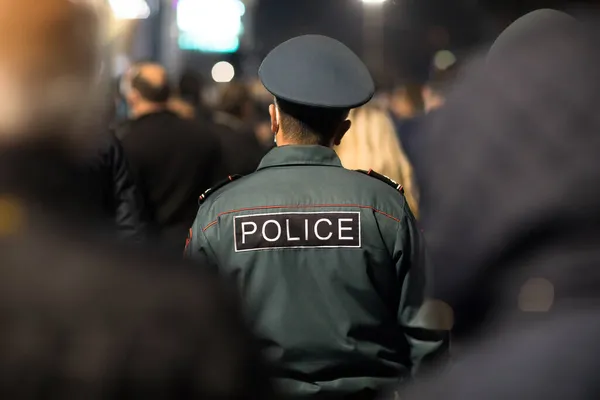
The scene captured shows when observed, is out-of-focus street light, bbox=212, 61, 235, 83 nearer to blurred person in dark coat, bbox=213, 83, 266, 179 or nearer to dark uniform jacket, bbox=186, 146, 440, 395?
blurred person in dark coat, bbox=213, 83, 266, 179

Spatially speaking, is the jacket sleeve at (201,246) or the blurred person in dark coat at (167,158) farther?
the blurred person in dark coat at (167,158)

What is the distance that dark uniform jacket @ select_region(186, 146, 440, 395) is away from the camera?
9.92 ft

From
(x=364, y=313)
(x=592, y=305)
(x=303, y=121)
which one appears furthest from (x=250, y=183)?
(x=592, y=305)

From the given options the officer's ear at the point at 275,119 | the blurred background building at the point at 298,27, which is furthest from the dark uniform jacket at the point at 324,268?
the blurred background building at the point at 298,27

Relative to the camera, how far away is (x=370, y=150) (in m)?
5.30

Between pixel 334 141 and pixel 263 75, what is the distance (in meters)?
0.34

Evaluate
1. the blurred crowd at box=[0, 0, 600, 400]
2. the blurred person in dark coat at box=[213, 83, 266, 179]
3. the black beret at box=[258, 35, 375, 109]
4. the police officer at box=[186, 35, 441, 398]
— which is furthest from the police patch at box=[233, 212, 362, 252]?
the blurred person in dark coat at box=[213, 83, 266, 179]

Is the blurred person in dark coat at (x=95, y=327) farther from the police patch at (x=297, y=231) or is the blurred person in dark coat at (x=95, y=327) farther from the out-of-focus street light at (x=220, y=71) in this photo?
the out-of-focus street light at (x=220, y=71)

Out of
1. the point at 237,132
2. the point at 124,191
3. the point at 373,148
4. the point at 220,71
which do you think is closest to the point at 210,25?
the point at 220,71

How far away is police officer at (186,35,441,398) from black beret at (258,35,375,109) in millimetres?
21

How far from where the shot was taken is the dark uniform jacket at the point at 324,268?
119 inches

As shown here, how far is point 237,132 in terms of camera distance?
6766 millimetres

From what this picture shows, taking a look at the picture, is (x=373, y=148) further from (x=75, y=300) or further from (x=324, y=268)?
(x=75, y=300)

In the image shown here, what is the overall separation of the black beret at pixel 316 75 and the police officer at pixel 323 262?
0.07 feet
